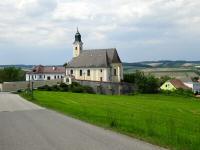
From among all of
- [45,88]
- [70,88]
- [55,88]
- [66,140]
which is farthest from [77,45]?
[66,140]

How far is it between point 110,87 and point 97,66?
16638 mm

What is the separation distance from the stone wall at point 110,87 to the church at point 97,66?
32.2 ft

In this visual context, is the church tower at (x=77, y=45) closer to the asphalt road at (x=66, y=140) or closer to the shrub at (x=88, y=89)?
the shrub at (x=88, y=89)

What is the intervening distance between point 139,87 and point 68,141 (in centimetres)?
9418

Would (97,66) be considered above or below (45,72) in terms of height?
above

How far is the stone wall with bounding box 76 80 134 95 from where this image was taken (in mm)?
99688

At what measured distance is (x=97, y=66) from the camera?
118m

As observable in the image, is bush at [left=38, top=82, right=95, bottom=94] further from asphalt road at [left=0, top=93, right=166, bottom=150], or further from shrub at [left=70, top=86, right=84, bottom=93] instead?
asphalt road at [left=0, top=93, right=166, bottom=150]

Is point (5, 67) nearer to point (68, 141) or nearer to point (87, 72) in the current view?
point (87, 72)

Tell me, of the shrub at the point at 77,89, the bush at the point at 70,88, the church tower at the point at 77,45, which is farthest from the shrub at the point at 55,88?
the church tower at the point at 77,45

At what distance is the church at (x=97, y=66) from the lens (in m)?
116

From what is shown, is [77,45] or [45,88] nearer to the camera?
[45,88]

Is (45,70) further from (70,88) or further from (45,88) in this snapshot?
(45,88)

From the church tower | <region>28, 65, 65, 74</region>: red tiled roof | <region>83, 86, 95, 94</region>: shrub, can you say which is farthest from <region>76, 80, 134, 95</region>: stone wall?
<region>28, 65, 65, 74</region>: red tiled roof
